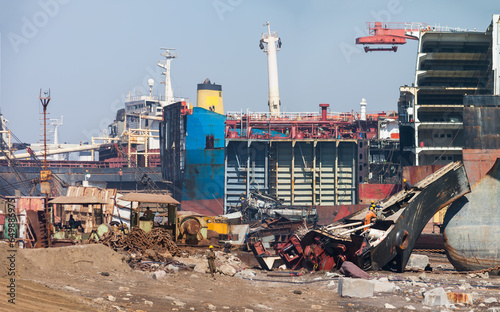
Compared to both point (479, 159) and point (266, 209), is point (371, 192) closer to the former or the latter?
point (266, 209)

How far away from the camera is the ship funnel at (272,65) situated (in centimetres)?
6962

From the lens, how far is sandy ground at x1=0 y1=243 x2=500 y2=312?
1254 centimetres

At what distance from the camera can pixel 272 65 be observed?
70312mm

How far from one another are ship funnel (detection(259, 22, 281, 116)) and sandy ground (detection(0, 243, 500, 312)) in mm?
49902

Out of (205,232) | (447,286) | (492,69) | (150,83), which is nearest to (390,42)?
(492,69)

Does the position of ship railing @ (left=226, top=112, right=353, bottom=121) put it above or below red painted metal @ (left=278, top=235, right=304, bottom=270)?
above

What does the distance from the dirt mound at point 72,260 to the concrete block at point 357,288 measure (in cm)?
599

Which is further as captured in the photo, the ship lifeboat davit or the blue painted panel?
the blue painted panel

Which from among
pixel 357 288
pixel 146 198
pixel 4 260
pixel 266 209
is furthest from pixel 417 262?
pixel 266 209

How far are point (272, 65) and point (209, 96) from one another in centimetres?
816

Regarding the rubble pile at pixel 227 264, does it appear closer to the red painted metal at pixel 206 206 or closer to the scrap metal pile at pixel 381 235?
the scrap metal pile at pixel 381 235

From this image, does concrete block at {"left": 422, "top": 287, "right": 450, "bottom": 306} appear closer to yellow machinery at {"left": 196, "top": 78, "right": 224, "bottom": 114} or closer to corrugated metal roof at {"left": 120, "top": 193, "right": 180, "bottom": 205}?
corrugated metal roof at {"left": 120, "top": 193, "right": 180, "bottom": 205}

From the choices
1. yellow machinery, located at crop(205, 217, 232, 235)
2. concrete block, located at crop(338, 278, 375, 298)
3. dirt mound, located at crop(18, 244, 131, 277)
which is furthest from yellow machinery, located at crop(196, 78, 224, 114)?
concrete block, located at crop(338, 278, 375, 298)

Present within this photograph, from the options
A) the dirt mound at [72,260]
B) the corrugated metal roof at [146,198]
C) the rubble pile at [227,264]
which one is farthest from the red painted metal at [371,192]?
the dirt mound at [72,260]
